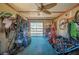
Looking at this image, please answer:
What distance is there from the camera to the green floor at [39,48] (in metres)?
3.04

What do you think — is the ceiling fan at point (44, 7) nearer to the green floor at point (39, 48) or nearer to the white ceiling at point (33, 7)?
the white ceiling at point (33, 7)

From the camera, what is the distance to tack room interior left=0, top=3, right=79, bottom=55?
3.02 meters

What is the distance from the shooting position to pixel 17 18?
3033 mm

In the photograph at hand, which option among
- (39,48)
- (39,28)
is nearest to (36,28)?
(39,28)

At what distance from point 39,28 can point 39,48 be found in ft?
1.00

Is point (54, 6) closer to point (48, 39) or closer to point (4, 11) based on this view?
point (48, 39)

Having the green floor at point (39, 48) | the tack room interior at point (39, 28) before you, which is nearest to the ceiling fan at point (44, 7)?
the tack room interior at point (39, 28)


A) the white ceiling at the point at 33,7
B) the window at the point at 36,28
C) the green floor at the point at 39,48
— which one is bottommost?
the green floor at the point at 39,48

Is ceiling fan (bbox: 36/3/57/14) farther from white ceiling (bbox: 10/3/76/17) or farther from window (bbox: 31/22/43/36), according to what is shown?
window (bbox: 31/22/43/36)

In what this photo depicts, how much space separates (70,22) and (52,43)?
419mm

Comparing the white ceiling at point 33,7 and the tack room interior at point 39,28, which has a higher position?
the white ceiling at point 33,7
